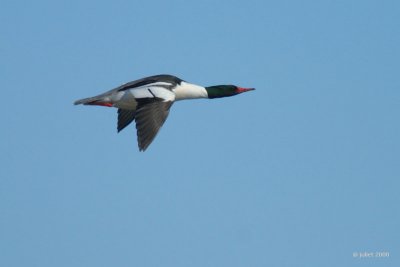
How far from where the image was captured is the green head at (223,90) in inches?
944

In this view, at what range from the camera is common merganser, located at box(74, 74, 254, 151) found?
20.8 meters

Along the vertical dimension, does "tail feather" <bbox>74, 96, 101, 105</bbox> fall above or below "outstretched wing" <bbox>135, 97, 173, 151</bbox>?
above

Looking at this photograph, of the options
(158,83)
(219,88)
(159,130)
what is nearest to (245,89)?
(219,88)

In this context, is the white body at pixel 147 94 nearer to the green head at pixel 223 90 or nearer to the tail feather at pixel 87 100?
the tail feather at pixel 87 100

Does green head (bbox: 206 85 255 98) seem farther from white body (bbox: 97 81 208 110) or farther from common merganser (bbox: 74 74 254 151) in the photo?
white body (bbox: 97 81 208 110)

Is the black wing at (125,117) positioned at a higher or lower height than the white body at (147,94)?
lower

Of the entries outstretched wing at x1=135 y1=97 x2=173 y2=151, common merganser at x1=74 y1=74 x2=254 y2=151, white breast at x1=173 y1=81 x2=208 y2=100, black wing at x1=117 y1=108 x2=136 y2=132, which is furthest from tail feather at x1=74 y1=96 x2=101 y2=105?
white breast at x1=173 y1=81 x2=208 y2=100

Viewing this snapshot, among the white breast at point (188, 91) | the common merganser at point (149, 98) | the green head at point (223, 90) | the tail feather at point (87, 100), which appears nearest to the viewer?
the common merganser at point (149, 98)

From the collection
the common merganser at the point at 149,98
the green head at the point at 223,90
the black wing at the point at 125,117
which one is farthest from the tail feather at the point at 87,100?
the green head at the point at 223,90

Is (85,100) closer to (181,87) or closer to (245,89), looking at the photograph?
(181,87)

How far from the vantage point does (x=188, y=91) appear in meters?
23.3

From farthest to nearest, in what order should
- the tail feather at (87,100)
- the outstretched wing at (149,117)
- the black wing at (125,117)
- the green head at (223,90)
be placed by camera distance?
the green head at (223,90), the black wing at (125,117), the tail feather at (87,100), the outstretched wing at (149,117)

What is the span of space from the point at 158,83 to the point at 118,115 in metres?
1.41

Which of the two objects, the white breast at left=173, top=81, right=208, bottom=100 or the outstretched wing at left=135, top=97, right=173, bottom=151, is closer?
the outstretched wing at left=135, top=97, right=173, bottom=151
